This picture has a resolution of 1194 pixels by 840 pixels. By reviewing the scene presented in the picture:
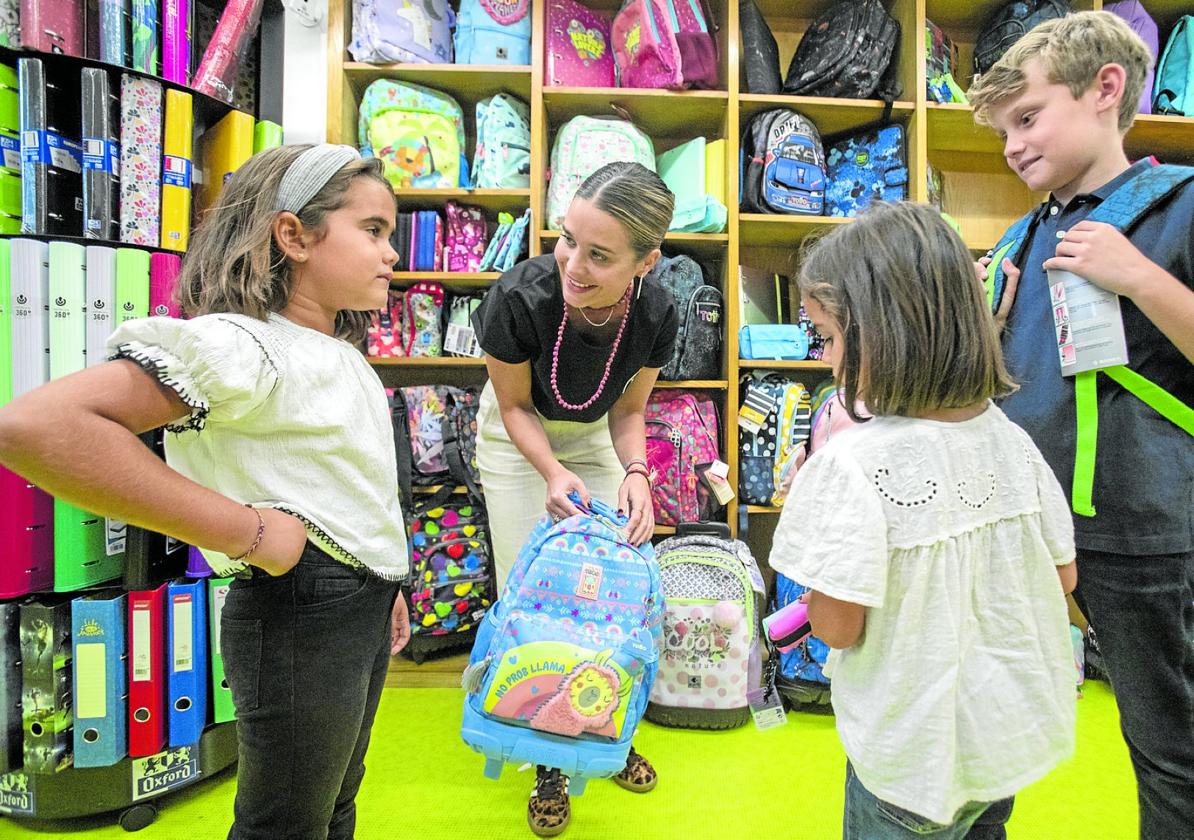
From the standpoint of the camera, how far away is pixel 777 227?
8.95ft

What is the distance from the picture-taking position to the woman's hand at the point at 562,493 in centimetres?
160

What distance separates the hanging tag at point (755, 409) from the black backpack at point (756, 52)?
1.22m

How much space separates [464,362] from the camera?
8.50ft

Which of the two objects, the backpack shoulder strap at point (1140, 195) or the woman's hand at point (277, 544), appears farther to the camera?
the backpack shoulder strap at point (1140, 195)

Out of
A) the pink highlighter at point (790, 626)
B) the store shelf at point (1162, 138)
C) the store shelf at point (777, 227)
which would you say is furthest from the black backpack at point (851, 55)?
the pink highlighter at point (790, 626)

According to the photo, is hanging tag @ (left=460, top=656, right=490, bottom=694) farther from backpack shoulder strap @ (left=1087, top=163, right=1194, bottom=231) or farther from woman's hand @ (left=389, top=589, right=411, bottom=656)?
backpack shoulder strap @ (left=1087, top=163, right=1194, bottom=231)

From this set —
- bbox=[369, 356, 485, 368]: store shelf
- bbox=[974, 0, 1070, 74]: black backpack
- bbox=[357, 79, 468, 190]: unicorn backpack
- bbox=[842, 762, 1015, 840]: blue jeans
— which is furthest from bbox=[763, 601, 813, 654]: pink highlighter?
bbox=[974, 0, 1070, 74]: black backpack

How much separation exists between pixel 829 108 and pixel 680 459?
154 centimetres

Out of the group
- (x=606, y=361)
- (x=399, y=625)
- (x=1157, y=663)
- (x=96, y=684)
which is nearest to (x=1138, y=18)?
(x=606, y=361)

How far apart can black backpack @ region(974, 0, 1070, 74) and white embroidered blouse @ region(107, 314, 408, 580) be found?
110 inches

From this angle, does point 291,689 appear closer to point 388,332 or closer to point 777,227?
point 388,332

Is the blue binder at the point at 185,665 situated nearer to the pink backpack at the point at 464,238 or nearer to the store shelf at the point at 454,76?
the pink backpack at the point at 464,238

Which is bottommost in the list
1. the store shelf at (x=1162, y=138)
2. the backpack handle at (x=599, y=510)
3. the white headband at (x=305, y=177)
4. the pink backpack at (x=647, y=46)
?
the backpack handle at (x=599, y=510)

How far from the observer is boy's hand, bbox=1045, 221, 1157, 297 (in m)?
1.01
